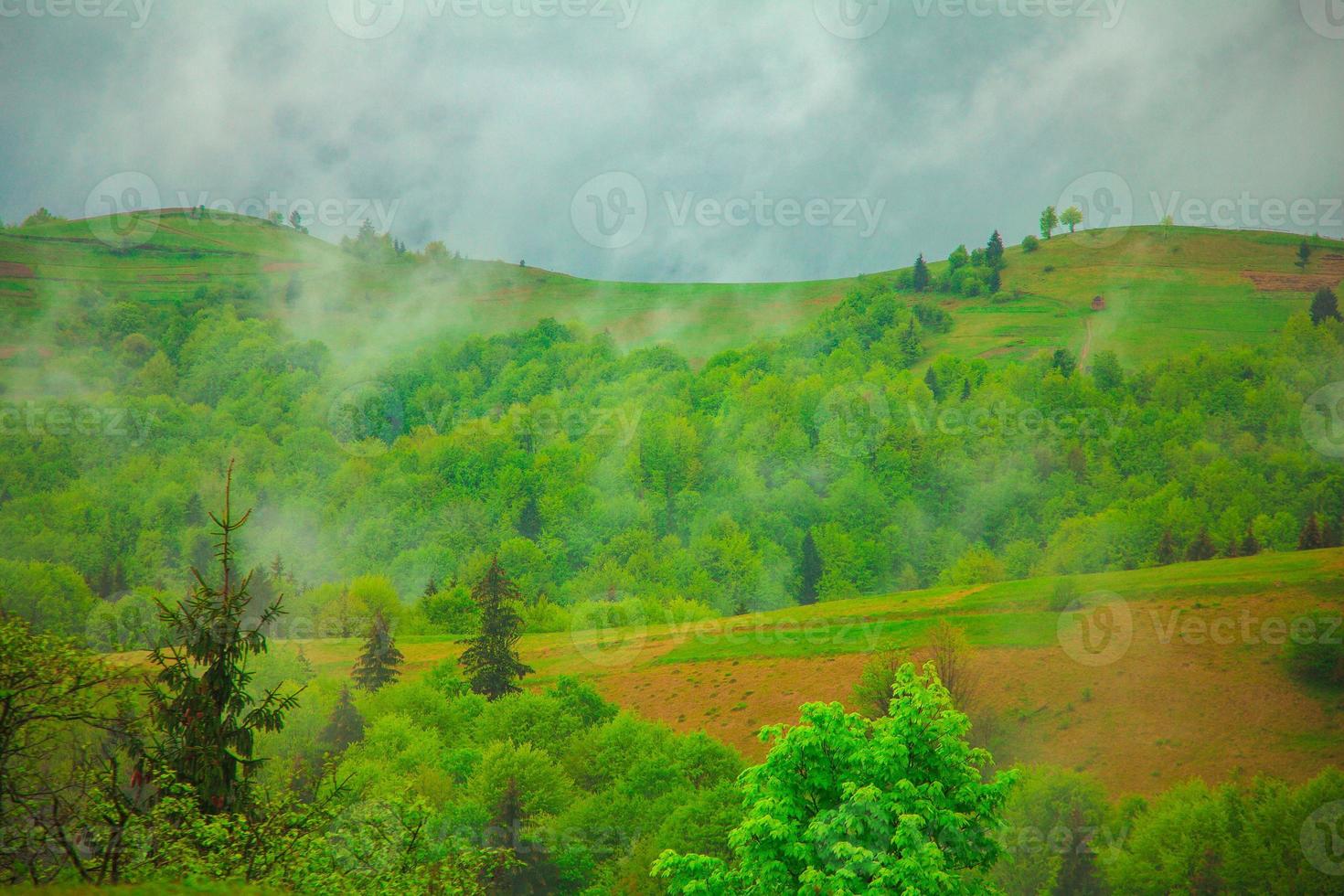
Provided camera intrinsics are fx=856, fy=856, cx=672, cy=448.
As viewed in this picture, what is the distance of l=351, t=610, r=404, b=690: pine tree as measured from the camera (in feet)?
229

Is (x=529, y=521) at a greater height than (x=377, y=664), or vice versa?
(x=529, y=521)

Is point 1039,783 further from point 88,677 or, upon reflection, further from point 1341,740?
point 88,677

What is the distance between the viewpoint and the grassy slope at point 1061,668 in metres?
56.2

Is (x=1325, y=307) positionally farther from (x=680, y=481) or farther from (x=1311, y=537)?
(x=680, y=481)

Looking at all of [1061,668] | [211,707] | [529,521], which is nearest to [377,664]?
[211,707]

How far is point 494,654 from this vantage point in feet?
220

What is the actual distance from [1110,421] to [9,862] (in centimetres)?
13855

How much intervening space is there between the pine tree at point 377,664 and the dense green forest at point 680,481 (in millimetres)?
17336

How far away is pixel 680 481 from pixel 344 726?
81.3 metres

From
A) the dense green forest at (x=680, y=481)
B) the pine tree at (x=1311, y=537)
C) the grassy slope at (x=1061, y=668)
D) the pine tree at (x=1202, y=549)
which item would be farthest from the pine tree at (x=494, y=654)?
the pine tree at (x=1311, y=537)

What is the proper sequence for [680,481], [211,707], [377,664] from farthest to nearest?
1. [680,481]
2. [377,664]
3. [211,707]

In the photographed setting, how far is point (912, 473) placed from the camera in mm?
131875

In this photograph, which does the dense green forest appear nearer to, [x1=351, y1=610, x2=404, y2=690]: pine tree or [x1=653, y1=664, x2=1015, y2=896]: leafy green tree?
[x1=351, y1=610, x2=404, y2=690]: pine tree

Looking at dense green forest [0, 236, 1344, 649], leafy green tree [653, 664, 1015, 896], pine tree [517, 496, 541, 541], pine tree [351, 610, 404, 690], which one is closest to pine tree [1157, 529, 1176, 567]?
dense green forest [0, 236, 1344, 649]
